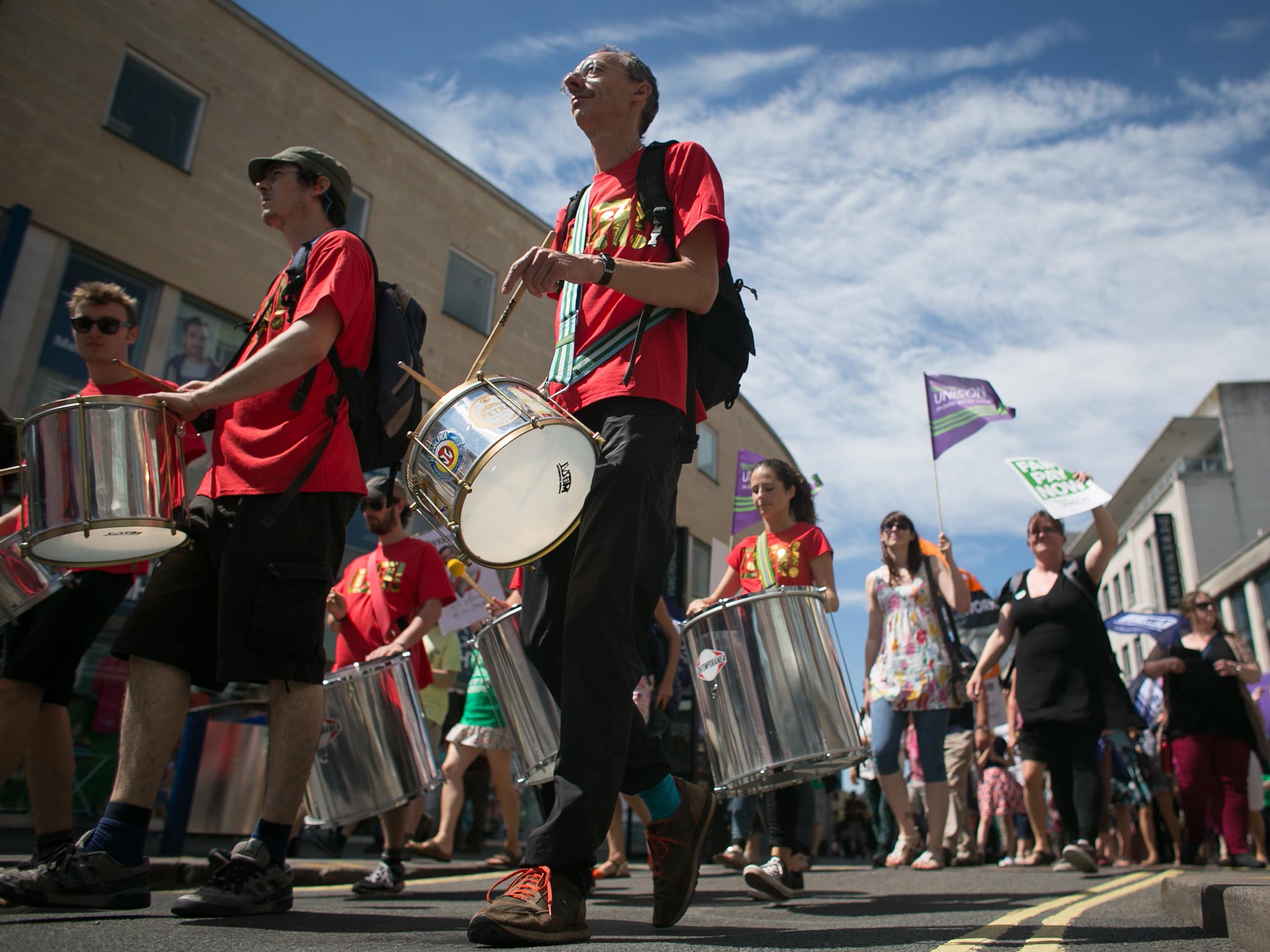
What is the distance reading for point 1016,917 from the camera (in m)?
3.10

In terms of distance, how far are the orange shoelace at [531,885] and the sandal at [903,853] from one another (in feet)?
16.4

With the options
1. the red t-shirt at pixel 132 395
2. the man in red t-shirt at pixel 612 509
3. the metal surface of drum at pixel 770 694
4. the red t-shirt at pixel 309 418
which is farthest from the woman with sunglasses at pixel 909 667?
the red t-shirt at pixel 132 395

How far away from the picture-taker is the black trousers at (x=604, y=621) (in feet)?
7.39

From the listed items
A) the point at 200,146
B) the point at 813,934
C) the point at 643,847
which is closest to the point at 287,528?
the point at 813,934

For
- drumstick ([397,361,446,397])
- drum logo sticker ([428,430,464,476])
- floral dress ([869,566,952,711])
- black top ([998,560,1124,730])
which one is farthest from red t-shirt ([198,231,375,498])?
black top ([998,560,1124,730])

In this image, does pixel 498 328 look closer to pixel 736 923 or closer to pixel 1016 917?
pixel 736 923

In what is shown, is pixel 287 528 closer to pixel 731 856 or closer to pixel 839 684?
pixel 839 684

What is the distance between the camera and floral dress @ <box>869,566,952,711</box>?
20.0 feet

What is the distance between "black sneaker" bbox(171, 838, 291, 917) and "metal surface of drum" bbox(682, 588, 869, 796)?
5.40 ft

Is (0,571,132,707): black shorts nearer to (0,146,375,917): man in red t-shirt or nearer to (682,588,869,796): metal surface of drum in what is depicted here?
(0,146,375,917): man in red t-shirt

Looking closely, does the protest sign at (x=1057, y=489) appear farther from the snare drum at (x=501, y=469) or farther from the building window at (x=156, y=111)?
the building window at (x=156, y=111)

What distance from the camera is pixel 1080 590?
6098mm

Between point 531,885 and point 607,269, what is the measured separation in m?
1.43

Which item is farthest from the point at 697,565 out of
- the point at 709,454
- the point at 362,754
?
the point at 362,754
